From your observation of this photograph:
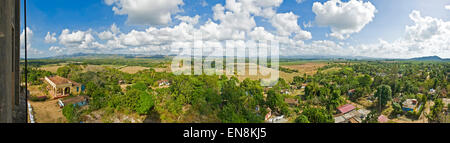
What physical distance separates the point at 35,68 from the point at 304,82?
2384 cm

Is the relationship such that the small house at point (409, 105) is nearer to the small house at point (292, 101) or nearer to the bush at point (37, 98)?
the small house at point (292, 101)

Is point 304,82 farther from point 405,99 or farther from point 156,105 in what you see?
→ point 156,105

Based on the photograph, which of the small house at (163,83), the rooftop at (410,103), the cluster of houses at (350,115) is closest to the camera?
the cluster of houses at (350,115)

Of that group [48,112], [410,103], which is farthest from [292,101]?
[48,112]

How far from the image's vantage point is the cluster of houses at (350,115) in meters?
10.1

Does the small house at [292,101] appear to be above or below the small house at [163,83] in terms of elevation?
below

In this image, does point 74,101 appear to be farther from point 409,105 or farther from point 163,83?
point 409,105

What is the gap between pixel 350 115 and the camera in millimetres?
10719

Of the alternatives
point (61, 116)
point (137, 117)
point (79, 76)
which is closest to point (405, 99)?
point (137, 117)

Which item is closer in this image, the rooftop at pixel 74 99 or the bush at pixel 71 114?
the bush at pixel 71 114

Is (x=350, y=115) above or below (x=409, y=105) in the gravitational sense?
below

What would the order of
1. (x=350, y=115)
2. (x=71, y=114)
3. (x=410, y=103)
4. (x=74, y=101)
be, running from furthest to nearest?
(x=410, y=103) < (x=350, y=115) < (x=74, y=101) < (x=71, y=114)

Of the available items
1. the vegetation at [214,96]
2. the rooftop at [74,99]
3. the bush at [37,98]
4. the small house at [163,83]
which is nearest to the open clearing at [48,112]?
the bush at [37,98]

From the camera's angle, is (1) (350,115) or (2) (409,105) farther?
(2) (409,105)
